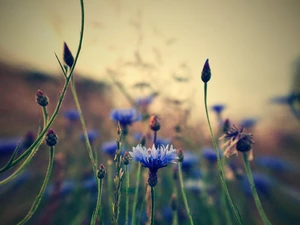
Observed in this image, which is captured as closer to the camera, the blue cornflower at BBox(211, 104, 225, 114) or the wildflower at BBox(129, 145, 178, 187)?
the wildflower at BBox(129, 145, 178, 187)

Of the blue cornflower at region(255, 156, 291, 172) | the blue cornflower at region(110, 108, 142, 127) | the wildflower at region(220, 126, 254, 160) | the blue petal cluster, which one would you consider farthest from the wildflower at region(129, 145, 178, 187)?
the blue cornflower at region(255, 156, 291, 172)

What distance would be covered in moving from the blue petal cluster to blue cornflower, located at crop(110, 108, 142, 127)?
59 cm

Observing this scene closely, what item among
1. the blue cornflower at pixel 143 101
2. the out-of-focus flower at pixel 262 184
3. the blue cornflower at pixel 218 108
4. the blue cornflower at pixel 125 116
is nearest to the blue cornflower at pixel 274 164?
the out-of-focus flower at pixel 262 184

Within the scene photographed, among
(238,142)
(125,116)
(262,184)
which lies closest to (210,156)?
(262,184)

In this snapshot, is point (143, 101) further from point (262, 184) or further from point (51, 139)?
point (262, 184)

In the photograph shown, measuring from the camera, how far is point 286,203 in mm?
2076

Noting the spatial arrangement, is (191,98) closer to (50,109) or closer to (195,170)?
(195,170)

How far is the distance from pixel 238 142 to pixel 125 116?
2.23 ft

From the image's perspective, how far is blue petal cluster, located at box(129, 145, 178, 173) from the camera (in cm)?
79

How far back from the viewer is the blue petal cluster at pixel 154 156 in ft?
2.60

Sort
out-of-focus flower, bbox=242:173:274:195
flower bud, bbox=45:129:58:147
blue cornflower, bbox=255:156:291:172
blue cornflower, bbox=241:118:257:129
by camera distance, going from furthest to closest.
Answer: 1. blue cornflower, bbox=255:156:291:172
2. blue cornflower, bbox=241:118:257:129
3. out-of-focus flower, bbox=242:173:274:195
4. flower bud, bbox=45:129:58:147

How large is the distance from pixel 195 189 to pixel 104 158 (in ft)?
3.73

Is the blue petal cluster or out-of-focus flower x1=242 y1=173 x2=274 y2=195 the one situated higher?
out-of-focus flower x1=242 y1=173 x2=274 y2=195

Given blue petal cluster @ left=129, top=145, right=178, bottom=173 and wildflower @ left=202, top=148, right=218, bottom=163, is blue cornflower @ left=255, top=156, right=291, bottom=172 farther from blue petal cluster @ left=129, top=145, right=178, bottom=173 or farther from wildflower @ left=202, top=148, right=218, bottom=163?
blue petal cluster @ left=129, top=145, right=178, bottom=173
